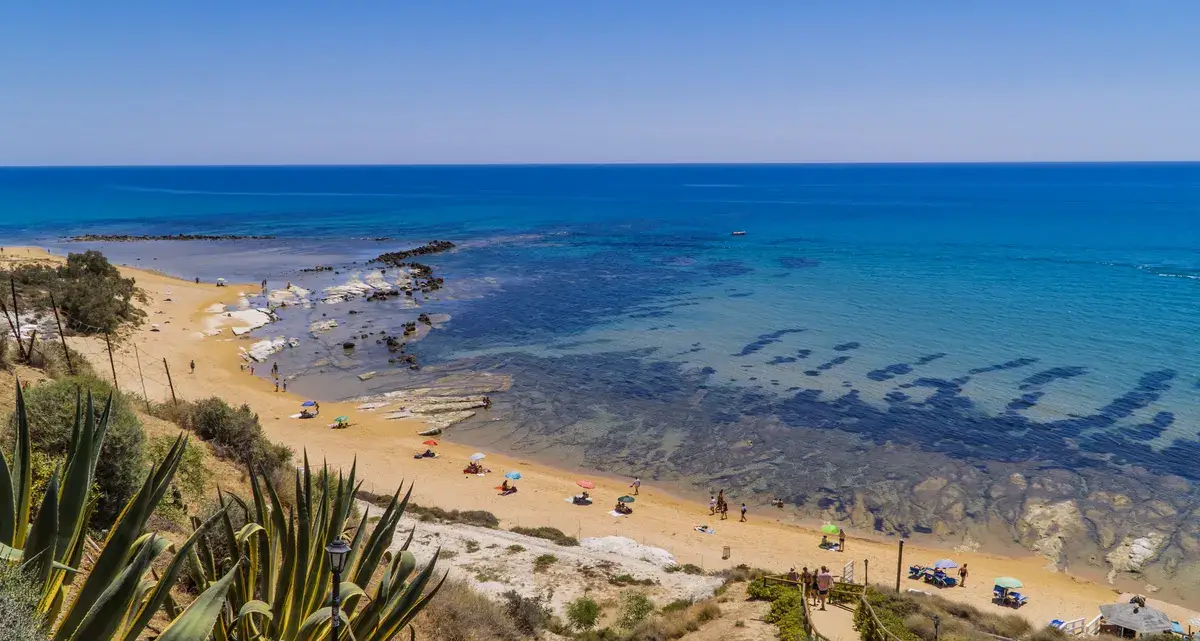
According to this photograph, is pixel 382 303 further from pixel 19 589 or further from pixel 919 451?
pixel 19 589

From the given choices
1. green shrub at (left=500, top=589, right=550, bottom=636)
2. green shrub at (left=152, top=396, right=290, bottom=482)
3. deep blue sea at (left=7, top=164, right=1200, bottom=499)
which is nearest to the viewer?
green shrub at (left=500, top=589, right=550, bottom=636)

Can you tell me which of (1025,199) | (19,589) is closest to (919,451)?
(19,589)

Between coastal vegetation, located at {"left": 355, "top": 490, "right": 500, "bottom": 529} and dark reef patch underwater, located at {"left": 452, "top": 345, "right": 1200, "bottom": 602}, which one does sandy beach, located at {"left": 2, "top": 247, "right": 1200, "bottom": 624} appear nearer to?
coastal vegetation, located at {"left": 355, "top": 490, "right": 500, "bottom": 529}

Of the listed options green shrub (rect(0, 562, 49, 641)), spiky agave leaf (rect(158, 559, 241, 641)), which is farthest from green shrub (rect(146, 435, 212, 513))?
spiky agave leaf (rect(158, 559, 241, 641))

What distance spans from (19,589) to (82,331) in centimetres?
4073

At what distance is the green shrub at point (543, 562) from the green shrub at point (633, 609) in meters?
2.30

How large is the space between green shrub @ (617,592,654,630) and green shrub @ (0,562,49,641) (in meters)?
11.8

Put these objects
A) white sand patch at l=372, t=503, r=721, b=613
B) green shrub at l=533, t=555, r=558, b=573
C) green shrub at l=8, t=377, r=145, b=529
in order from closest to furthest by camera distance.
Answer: green shrub at l=8, t=377, r=145, b=529 → white sand patch at l=372, t=503, r=721, b=613 → green shrub at l=533, t=555, r=558, b=573

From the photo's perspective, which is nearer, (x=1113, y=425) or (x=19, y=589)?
(x=19, y=589)

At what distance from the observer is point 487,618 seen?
12.8 metres

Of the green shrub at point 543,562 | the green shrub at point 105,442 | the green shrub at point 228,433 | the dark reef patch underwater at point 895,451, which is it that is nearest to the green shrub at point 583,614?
the green shrub at point 543,562

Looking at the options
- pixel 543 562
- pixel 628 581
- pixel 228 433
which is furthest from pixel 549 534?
pixel 228 433

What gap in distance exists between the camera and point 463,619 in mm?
12141

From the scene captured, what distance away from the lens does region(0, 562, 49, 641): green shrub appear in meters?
4.07
